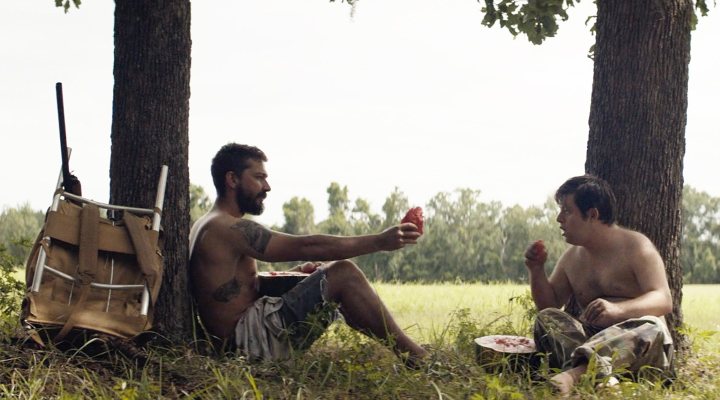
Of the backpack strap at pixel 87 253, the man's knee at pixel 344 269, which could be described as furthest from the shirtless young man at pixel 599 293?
the backpack strap at pixel 87 253

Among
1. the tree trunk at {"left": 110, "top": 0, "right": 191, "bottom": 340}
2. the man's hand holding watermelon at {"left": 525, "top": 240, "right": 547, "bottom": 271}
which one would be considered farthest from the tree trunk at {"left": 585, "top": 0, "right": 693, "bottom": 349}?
the tree trunk at {"left": 110, "top": 0, "right": 191, "bottom": 340}

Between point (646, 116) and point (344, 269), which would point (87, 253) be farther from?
point (646, 116)

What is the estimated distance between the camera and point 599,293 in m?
6.55

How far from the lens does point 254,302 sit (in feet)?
21.0

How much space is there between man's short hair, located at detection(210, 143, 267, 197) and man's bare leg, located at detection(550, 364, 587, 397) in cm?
249

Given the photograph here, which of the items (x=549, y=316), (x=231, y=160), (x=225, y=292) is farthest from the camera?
(x=231, y=160)

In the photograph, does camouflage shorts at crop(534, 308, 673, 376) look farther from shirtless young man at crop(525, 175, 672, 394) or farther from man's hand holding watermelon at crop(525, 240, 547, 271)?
man's hand holding watermelon at crop(525, 240, 547, 271)

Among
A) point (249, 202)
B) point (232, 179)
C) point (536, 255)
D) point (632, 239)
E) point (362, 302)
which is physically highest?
point (232, 179)

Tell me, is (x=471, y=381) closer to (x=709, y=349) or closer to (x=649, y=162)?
(x=649, y=162)

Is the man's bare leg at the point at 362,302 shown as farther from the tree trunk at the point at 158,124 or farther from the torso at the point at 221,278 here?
the tree trunk at the point at 158,124

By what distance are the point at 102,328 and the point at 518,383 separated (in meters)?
2.55

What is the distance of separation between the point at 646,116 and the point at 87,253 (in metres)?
4.30

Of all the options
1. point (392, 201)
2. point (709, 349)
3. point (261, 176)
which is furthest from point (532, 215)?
point (261, 176)

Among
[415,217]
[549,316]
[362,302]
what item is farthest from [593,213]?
[362,302]
